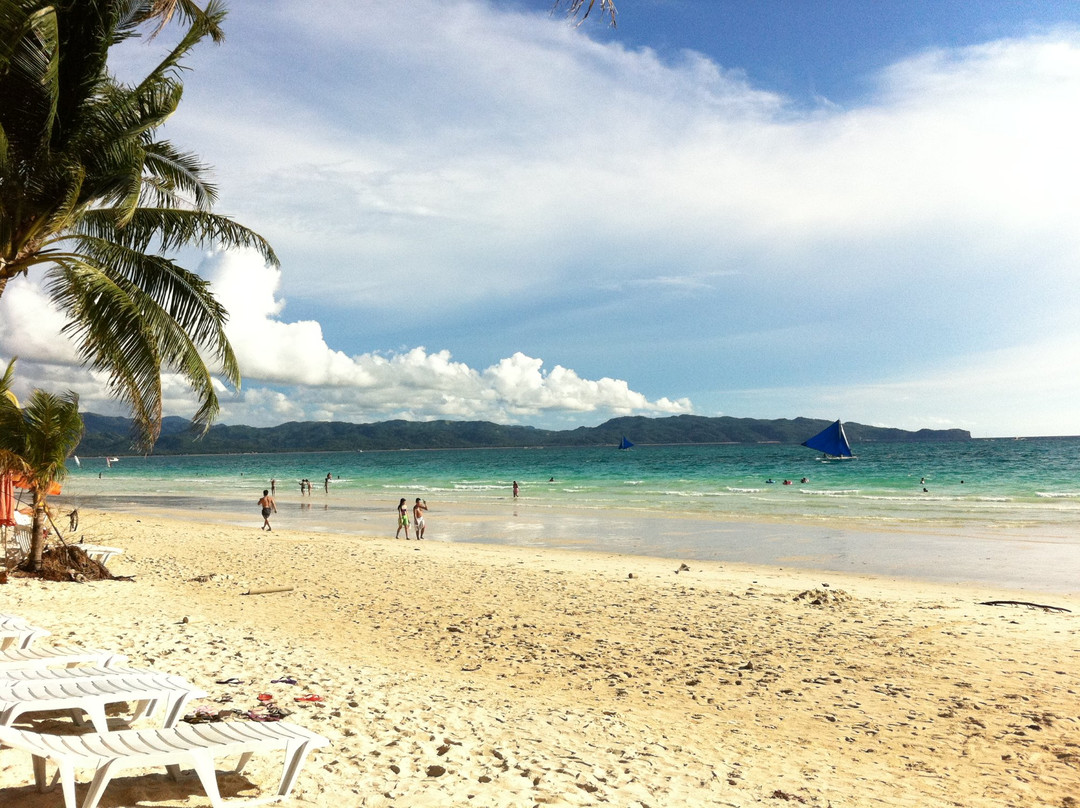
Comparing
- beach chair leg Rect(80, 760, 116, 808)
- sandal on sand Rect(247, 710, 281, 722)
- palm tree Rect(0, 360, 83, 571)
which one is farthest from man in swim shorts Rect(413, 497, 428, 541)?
beach chair leg Rect(80, 760, 116, 808)

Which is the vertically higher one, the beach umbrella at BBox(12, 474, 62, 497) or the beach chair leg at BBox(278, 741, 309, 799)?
the beach umbrella at BBox(12, 474, 62, 497)

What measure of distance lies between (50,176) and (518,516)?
78.4ft

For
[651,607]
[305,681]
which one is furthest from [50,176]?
[651,607]

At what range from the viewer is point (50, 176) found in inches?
350

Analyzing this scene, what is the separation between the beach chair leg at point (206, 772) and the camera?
11.3 feet

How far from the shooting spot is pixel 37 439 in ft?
35.0

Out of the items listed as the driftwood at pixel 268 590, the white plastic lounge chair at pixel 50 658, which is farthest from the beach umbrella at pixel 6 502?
the white plastic lounge chair at pixel 50 658

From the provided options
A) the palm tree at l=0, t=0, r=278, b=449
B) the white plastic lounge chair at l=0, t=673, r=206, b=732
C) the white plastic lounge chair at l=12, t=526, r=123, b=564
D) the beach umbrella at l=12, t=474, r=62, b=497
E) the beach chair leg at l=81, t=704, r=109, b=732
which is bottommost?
the white plastic lounge chair at l=12, t=526, r=123, b=564

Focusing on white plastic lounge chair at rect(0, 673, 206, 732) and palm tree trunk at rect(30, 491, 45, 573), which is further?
palm tree trunk at rect(30, 491, 45, 573)

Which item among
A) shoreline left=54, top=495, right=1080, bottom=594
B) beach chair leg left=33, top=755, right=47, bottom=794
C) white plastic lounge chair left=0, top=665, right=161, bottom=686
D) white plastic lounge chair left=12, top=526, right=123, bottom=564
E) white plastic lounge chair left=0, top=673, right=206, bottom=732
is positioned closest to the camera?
beach chair leg left=33, top=755, right=47, bottom=794

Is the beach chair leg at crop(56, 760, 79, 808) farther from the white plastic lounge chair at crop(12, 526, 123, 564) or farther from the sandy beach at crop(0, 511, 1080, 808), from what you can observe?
the white plastic lounge chair at crop(12, 526, 123, 564)

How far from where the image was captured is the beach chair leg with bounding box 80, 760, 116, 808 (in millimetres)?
3301

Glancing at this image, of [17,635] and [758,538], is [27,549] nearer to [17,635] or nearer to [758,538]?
[17,635]

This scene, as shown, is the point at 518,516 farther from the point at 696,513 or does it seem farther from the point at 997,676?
the point at 997,676
